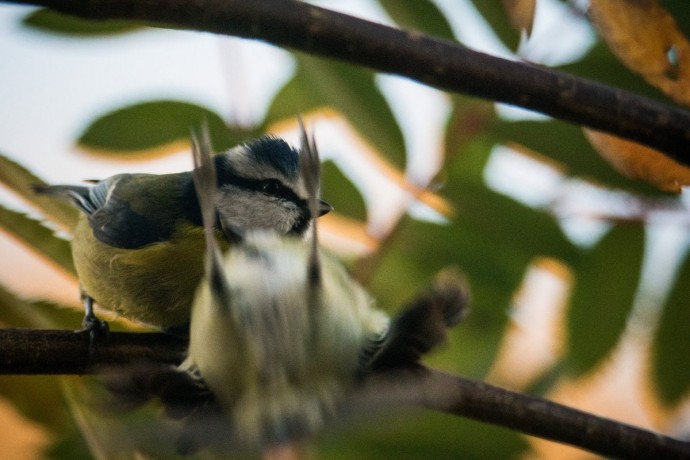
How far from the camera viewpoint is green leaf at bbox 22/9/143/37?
0.73 meters

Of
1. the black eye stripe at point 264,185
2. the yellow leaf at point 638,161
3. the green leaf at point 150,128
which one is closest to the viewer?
the yellow leaf at point 638,161

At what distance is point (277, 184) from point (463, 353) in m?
0.34

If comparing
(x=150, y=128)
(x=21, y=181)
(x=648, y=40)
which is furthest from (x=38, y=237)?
(x=648, y=40)

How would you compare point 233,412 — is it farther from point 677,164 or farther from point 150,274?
point 150,274

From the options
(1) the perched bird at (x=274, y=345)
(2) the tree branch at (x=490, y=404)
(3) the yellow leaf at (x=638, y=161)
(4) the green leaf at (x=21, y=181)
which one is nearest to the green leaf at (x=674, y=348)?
(2) the tree branch at (x=490, y=404)

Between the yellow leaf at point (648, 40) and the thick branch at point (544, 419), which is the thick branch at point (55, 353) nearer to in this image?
the thick branch at point (544, 419)

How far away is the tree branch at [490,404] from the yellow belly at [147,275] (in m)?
0.25

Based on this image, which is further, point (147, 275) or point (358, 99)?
point (147, 275)

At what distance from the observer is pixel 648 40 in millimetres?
542

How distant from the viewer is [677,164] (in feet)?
1.78

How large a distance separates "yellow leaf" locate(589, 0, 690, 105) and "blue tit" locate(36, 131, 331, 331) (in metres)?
0.36

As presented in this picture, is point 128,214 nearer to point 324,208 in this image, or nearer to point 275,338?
point 324,208

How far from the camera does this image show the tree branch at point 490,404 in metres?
0.56

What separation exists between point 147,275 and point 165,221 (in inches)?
3.4
